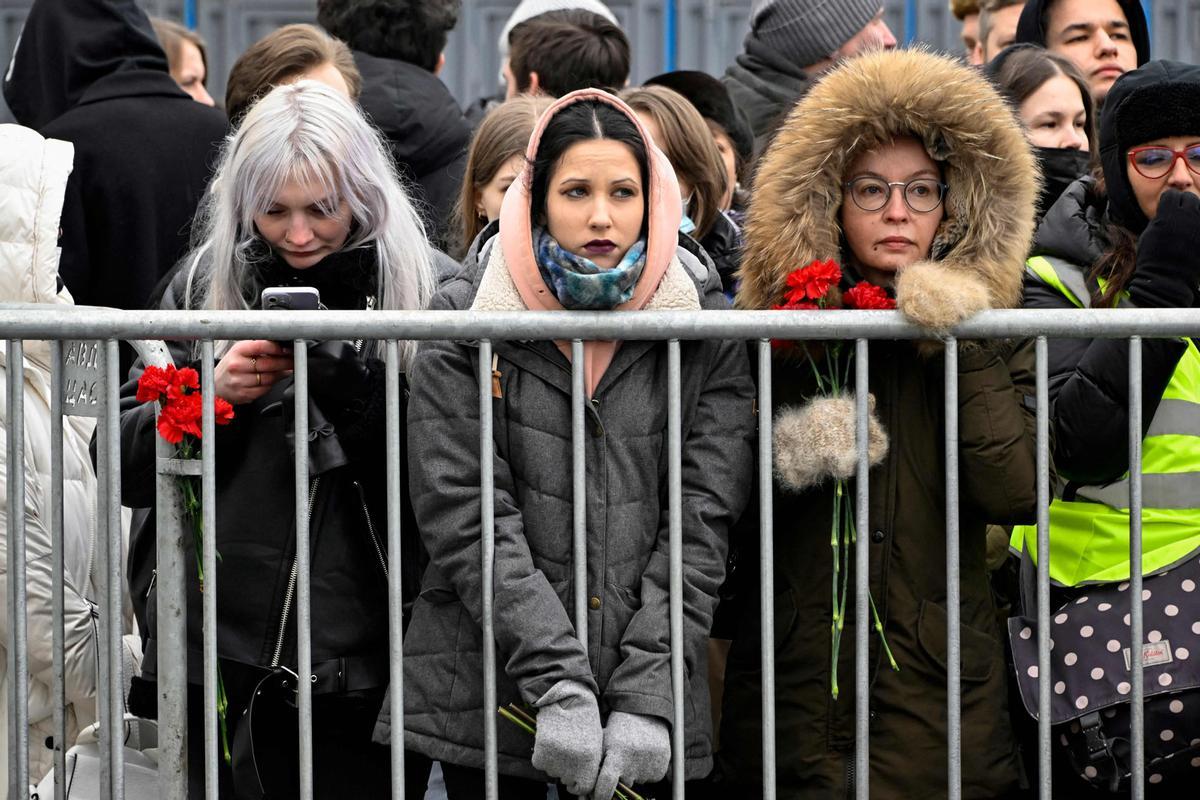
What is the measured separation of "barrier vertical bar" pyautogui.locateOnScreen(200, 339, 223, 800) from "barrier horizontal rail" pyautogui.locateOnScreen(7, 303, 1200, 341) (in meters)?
0.10

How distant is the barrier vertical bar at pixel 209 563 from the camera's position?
3426mm

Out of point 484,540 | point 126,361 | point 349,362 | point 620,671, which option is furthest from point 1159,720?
point 126,361

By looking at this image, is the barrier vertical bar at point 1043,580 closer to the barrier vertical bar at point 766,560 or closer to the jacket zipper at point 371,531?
the barrier vertical bar at point 766,560

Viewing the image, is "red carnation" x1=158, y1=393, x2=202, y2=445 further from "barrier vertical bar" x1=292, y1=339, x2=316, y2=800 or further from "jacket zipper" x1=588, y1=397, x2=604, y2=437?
"jacket zipper" x1=588, y1=397, x2=604, y2=437

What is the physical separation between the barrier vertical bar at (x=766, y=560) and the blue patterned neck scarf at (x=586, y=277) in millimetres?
290

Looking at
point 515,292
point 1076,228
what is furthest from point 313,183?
point 1076,228

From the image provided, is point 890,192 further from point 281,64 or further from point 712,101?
point 281,64

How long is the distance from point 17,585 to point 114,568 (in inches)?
7.4

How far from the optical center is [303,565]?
136 inches

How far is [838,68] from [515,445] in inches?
45.6

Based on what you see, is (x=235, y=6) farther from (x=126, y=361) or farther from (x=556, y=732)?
(x=556, y=732)

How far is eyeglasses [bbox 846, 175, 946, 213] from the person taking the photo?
3830mm

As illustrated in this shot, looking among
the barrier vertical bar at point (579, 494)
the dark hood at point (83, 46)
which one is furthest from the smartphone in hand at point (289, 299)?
the dark hood at point (83, 46)

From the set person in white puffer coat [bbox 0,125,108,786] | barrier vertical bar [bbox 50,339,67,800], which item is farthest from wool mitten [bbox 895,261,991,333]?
person in white puffer coat [bbox 0,125,108,786]
